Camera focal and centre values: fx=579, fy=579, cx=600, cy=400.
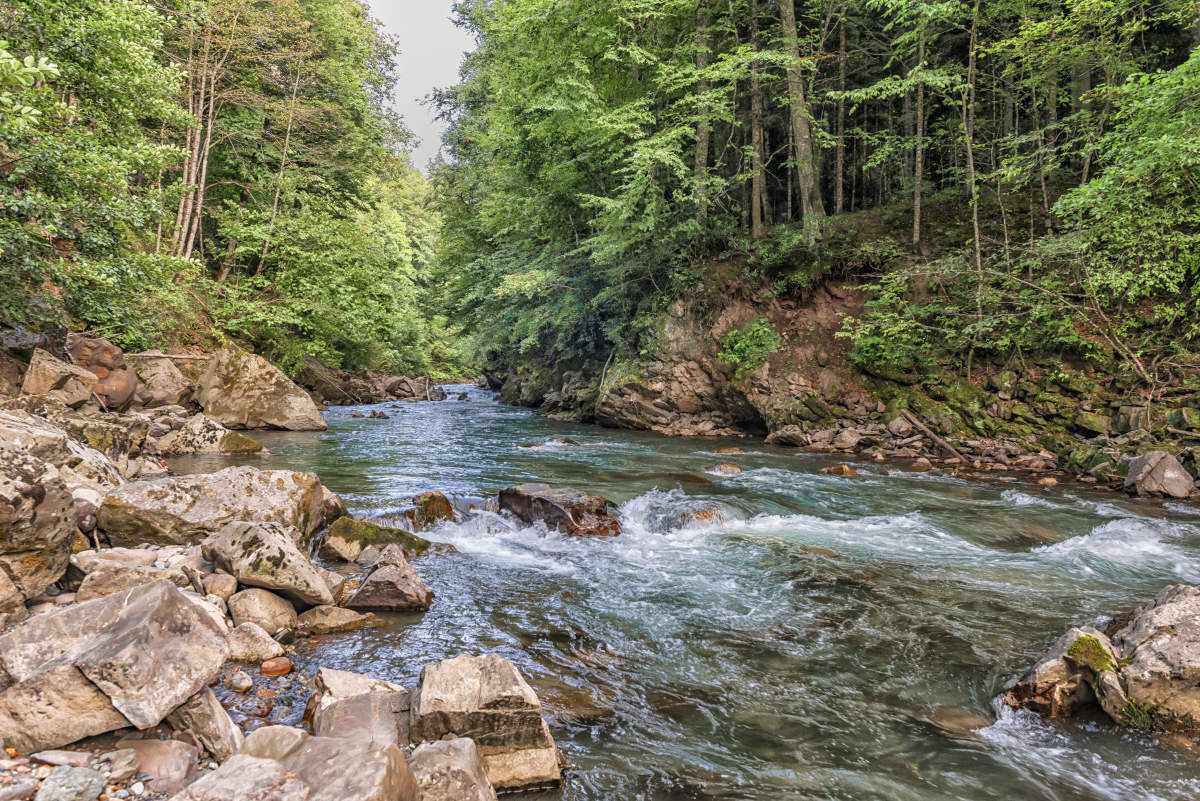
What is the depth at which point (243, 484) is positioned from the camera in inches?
258

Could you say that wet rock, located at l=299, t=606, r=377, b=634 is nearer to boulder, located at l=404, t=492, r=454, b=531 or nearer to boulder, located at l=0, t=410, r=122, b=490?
boulder, located at l=0, t=410, r=122, b=490

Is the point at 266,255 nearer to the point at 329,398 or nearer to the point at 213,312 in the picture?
the point at 213,312

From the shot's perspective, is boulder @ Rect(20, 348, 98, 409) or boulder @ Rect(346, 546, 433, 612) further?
boulder @ Rect(20, 348, 98, 409)

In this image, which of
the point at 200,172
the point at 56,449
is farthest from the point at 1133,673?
the point at 200,172

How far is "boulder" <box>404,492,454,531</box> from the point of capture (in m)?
8.11

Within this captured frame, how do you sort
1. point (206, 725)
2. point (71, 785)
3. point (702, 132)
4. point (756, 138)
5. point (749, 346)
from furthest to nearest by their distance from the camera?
point (756, 138)
point (702, 132)
point (749, 346)
point (206, 725)
point (71, 785)

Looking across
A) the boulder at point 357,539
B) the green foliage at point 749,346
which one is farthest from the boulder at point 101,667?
the green foliage at point 749,346

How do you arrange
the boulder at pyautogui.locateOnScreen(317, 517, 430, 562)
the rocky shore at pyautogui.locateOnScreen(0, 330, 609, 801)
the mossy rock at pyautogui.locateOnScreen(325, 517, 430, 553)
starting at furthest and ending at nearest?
the mossy rock at pyautogui.locateOnScreen(325, 517, 430, 553) < the boulder at pyautogui.locateOnScreen(317, 517, 430, 562) < the rocky shore at pyautogui.locateOnScreen(0, 330, 609, 801)

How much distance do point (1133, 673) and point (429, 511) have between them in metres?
7.47

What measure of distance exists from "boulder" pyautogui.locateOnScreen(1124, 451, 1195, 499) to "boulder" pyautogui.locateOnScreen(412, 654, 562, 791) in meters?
11.5

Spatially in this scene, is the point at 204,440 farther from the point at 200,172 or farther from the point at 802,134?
the point at 802,134

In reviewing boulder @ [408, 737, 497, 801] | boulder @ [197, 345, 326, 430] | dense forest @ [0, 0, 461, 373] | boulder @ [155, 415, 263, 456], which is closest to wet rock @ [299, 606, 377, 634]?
boulder @ [408, 737, 497, 801]

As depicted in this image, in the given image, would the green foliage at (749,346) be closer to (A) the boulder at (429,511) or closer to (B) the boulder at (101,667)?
(A) the boulder at (429,511)

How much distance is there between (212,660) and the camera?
3252 millimetres
